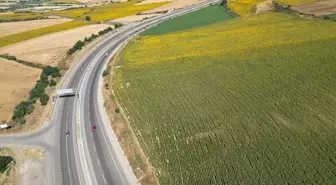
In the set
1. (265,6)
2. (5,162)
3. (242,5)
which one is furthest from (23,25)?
(5,162)

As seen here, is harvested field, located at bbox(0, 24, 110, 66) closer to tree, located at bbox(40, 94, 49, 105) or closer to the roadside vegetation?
tree, located at bbox(40, 94, 49, 105)

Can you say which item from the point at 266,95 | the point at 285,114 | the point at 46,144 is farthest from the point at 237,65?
the point at 46,144

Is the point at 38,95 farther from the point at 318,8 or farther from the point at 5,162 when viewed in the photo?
the point at 318,8

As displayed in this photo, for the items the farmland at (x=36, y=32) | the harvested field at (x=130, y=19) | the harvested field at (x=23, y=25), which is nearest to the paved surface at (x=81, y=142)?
the farmland at (x=36, y=32)

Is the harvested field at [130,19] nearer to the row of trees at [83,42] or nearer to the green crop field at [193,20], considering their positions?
the row of trees at [83,42]

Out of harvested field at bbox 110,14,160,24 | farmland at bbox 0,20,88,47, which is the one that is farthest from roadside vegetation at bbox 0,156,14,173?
harvested field at bbox 110,14,160,24

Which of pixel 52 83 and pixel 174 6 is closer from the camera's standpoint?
pixel 52 83
